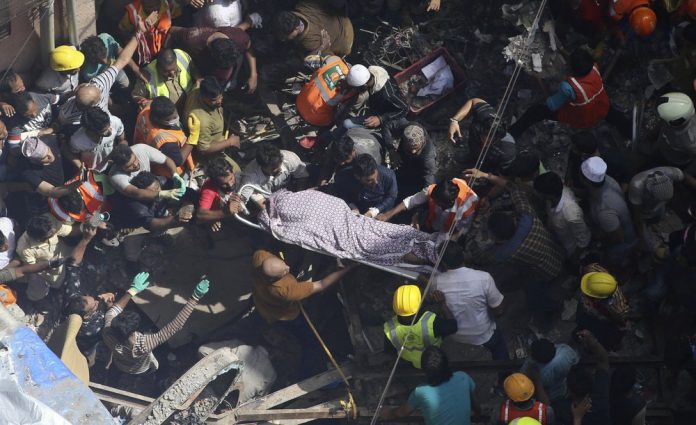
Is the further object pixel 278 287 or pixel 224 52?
pixel 224 52

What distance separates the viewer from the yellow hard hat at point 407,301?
287 inches

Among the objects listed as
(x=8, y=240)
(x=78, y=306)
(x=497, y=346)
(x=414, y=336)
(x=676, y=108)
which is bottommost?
(x=78, y=306)

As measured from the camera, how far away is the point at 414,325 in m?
7.35

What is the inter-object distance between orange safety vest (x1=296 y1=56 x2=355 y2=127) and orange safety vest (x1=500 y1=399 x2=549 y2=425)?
331cm

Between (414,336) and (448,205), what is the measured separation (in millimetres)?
1106

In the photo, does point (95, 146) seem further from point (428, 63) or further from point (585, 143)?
point (585, 143)

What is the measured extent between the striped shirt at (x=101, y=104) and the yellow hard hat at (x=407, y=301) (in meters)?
3.43

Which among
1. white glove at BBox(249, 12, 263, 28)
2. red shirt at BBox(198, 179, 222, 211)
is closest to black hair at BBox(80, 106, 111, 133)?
red shirt at BBox(198, 179, 222, 211)

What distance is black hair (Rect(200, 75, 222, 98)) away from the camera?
8.48 metres

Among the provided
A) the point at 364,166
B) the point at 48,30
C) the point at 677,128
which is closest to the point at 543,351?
the point at 364,166

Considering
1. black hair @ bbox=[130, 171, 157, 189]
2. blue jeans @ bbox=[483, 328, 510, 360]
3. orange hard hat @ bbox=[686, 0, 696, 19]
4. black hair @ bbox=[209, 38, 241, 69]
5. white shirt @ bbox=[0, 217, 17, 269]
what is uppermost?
orange hard hat @ bbox=[686, 0, 696, 19]

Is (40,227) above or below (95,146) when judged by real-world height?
below

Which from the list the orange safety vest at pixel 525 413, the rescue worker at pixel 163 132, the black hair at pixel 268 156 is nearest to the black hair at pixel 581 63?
the black hair at pixel 268 156

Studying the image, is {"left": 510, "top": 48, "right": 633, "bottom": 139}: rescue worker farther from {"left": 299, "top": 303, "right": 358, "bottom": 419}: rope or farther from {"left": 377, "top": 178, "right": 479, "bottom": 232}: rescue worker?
{"left": 299, "top": 303, "right": 358, "bottom": 419}: rope
